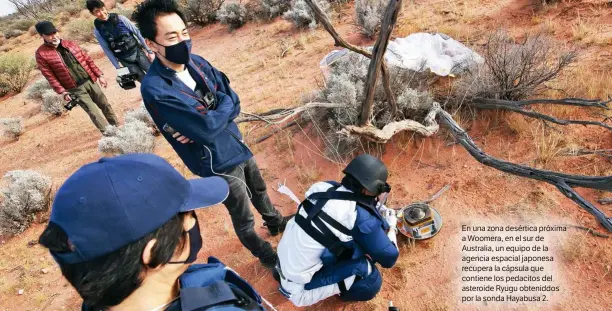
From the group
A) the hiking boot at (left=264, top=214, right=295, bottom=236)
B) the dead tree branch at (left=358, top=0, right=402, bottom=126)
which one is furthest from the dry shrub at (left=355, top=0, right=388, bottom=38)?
the hiking boot at (left=264, top=214, right=295, bottom=236)

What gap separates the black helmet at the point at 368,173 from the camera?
6.77ft

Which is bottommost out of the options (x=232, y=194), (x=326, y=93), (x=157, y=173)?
(x=326, y=93)

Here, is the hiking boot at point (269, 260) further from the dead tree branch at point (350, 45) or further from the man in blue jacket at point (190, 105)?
the dead tree branch at point (350, 45)

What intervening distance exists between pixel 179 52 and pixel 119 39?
9.67 ft

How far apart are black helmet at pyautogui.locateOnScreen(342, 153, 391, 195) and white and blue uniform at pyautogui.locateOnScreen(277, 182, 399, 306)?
0.34ft

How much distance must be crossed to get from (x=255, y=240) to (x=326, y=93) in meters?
2.30

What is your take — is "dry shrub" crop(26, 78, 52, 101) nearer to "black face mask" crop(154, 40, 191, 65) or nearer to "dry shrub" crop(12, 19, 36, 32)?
"black face mask" crop(154, 40, 191, 65)

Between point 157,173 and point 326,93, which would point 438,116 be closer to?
point 326,93

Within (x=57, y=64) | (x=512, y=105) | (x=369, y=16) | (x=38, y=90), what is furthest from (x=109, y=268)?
→ (x=38, y=90)

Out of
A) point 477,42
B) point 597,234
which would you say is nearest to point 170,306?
point 597,234

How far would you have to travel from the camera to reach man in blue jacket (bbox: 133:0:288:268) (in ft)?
7.35

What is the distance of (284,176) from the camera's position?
421cm

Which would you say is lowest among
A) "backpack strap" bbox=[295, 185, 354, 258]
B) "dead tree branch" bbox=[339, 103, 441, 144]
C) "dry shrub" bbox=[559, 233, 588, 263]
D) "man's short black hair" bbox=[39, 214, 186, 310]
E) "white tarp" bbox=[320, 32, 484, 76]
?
"dry shrub" bbox=[559, 233, 588, 263]

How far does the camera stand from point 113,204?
3.30ft
